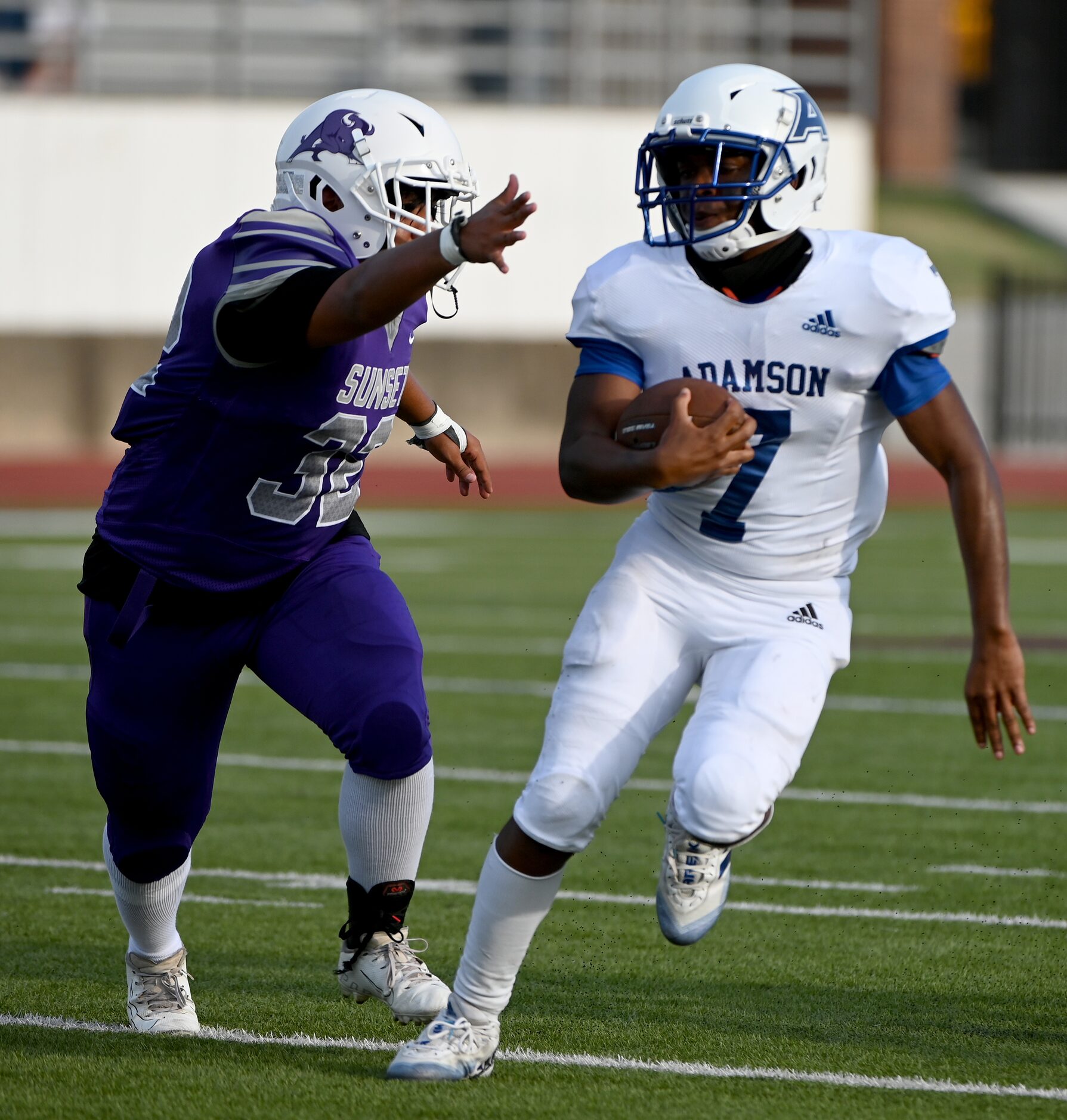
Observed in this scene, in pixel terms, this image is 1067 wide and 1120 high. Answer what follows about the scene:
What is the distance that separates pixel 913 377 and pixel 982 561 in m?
0.37

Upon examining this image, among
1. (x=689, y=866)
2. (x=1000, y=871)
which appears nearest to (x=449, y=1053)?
(x=689, y=866)

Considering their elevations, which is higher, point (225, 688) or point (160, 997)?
point (225, 688)

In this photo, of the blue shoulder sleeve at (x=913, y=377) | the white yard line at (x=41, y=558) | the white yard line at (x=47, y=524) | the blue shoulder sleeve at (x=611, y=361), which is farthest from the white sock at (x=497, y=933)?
the white yard line at (x=47, y=524)

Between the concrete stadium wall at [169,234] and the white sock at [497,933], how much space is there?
18649 millimetres

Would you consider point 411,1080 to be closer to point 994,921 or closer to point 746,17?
point 994,921

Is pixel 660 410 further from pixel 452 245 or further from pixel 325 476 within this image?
pixel 325 476

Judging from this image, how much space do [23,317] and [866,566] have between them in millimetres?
11721

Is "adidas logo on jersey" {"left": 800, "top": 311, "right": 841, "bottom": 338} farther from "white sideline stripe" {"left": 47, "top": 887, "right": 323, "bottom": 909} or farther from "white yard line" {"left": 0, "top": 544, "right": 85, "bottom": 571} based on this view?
"white yard line" {"left": 0, "top": 544, "right": 85, "bottom": 571}

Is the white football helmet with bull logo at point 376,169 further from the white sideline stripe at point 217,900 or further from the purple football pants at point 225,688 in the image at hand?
the white sideline stripe at point 217,900

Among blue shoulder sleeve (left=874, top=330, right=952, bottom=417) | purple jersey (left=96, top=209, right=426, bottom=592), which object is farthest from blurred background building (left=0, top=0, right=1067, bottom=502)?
blue shoulder sleeve (left=874, top=330, right=952, bottom=417)

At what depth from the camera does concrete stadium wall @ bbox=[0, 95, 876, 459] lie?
21.9m

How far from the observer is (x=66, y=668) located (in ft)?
30.7

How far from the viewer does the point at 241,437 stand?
12.3 ft

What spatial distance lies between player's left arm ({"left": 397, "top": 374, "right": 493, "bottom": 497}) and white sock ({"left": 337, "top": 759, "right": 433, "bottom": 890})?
2.88 feet
